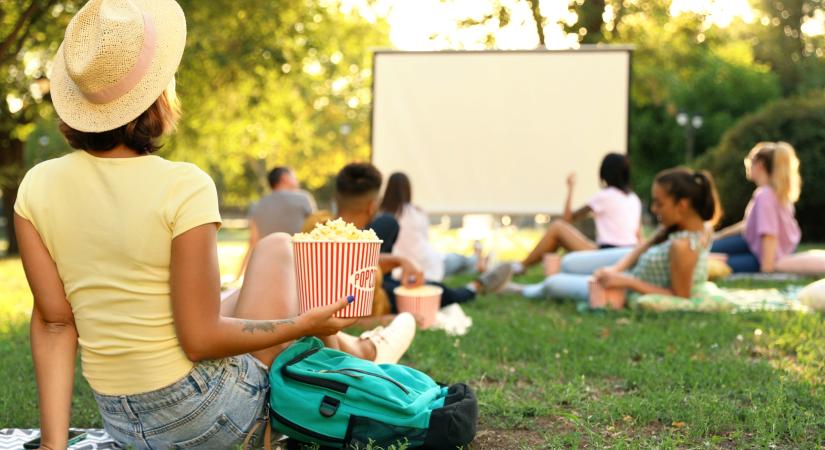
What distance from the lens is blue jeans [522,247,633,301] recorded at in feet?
23.0

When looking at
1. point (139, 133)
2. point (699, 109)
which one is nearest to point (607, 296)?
point (139, 133)

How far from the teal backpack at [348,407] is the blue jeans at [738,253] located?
22.8 feet

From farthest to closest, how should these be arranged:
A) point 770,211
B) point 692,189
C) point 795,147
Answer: point 795,147
point 770,211
point 692,189

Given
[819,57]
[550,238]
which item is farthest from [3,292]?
[819,57]

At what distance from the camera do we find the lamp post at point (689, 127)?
28289 millimetres

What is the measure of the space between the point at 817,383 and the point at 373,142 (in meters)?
7.77

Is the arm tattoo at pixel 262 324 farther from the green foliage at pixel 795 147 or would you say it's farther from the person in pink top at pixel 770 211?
the green foliage at pixel 795 147

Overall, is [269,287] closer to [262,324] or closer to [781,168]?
[262,324]

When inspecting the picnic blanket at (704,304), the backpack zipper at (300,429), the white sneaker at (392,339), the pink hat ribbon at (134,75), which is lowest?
the picnic blanket at (704,304)

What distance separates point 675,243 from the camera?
6.02 m

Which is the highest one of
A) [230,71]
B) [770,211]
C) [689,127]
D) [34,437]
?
[230,71]

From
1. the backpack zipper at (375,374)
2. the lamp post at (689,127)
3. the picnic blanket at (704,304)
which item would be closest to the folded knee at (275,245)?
the backpack zipper at (375,374)

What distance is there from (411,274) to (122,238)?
11.1 feet

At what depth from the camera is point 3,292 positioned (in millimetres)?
9039
